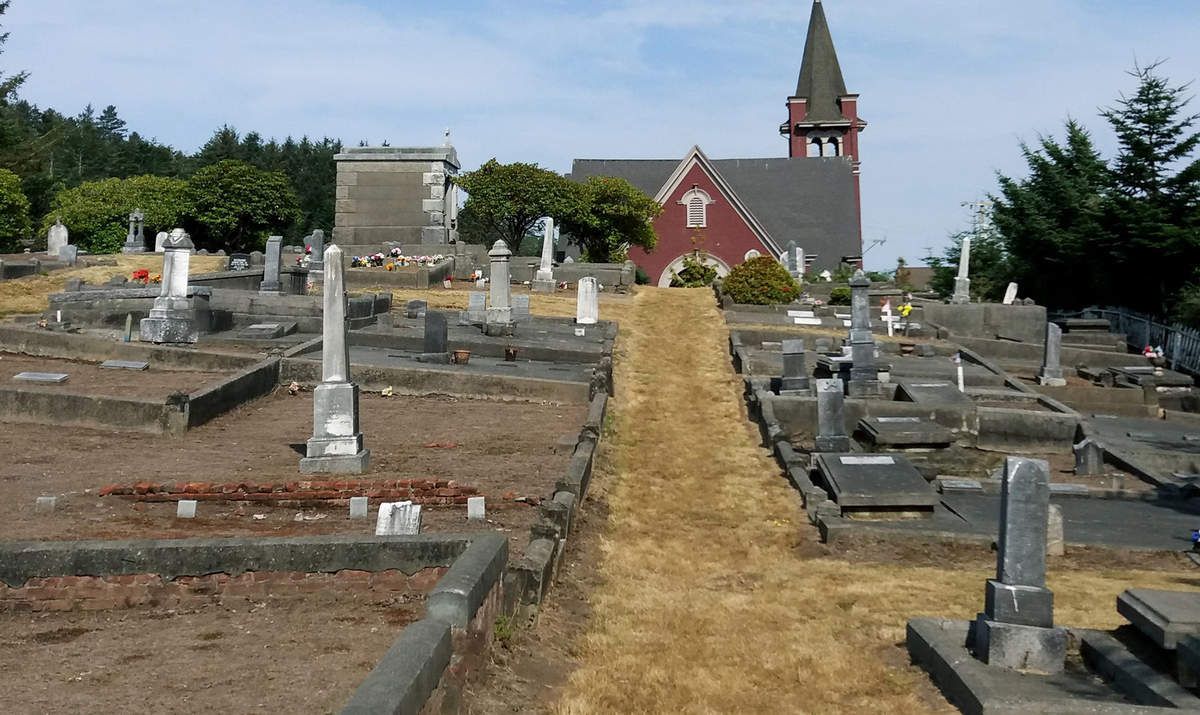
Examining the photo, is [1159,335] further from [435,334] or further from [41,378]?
[41,378]

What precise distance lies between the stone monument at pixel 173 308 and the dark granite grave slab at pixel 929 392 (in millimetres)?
11926

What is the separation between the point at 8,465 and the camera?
36.4ft

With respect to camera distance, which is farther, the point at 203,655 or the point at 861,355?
the point at 861,355

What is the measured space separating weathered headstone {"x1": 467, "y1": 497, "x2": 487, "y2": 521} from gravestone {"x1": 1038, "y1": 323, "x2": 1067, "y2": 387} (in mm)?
16610

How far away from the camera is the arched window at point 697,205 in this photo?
175 feet

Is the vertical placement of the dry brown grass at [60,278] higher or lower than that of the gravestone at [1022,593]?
higher

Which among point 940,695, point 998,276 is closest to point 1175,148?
point 998,276

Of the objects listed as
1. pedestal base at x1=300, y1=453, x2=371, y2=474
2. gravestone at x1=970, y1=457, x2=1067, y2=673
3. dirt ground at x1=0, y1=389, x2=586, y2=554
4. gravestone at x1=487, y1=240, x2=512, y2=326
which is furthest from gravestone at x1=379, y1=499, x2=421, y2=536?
gravestone at x1=487, y1=240, x2=512, y2=326

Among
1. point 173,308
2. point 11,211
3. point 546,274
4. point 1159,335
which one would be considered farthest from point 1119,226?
point 11,211

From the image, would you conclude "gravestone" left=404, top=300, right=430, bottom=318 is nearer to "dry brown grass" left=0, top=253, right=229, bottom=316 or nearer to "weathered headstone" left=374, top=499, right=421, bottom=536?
"dry brown grass" left=0, top=253, right=229, bottom=316

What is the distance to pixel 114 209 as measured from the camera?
46781 millimetres

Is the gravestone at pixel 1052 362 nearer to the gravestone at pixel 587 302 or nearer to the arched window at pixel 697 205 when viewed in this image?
the gravestone at pixel 587 302

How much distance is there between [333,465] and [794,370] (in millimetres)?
8783

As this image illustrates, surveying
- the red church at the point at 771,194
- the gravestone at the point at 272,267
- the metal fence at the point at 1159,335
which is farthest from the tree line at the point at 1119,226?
the gravestone at the point at 272,267
